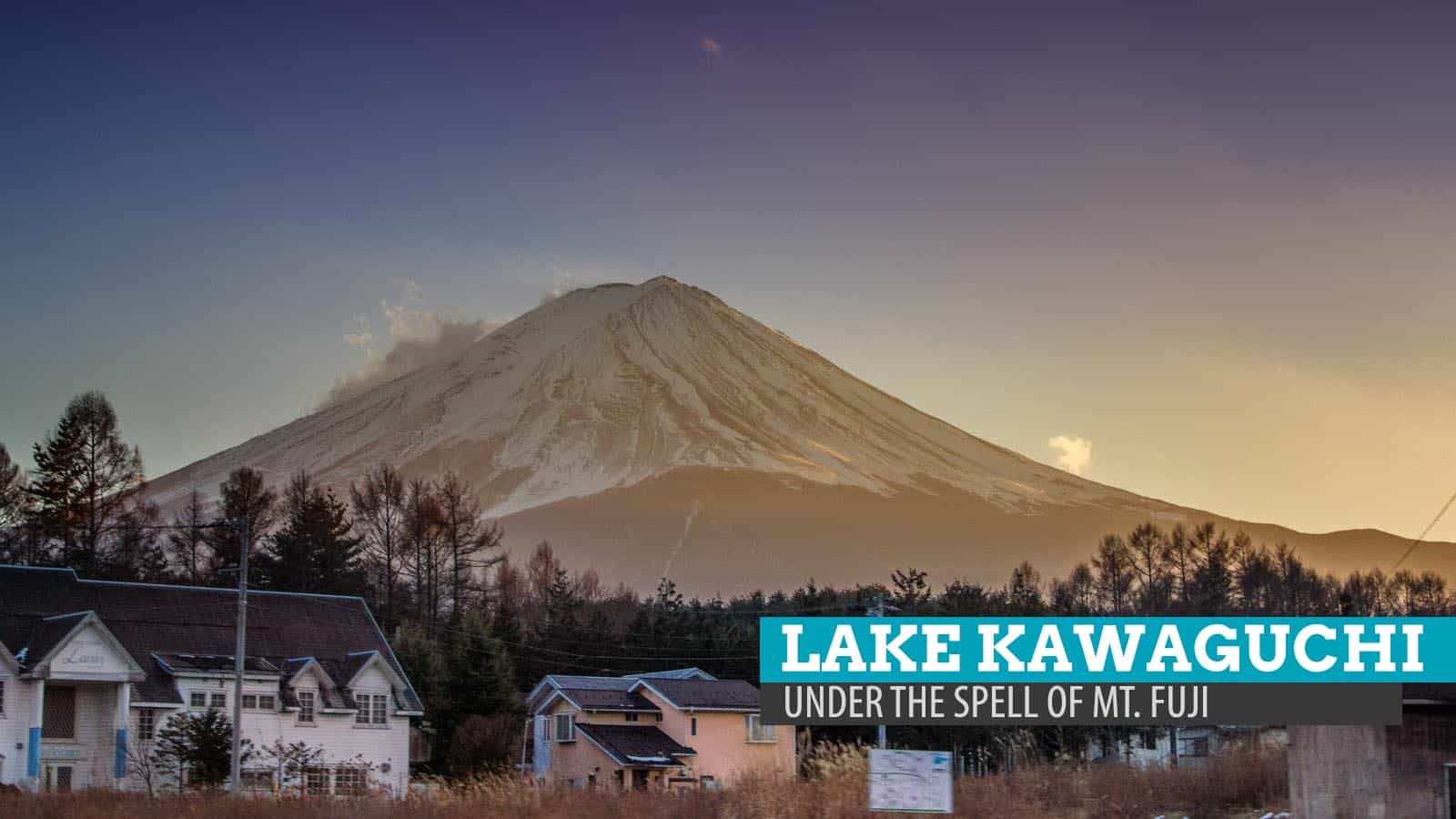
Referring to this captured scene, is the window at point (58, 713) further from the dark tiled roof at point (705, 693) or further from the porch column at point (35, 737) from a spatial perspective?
the dark tiled roof at point (705, 693)

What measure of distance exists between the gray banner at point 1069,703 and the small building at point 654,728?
140 feet

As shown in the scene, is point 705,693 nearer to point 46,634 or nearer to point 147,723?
point 147,723

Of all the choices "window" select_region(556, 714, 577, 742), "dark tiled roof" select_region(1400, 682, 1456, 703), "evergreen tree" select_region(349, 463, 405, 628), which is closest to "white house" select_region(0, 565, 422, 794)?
"window" select_region(556, 714, 577, 742)

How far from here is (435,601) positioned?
311ft

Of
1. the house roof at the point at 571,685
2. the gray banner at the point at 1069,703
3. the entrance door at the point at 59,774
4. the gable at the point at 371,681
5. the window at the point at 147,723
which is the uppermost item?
the gray banner at the point at 1069,703

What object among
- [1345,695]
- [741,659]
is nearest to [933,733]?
[741,659]

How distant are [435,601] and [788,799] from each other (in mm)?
77975

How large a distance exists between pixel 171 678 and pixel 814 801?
39.7m

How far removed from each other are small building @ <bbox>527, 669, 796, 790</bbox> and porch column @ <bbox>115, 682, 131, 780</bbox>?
16150mm

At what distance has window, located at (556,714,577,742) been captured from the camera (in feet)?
201

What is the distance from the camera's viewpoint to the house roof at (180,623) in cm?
5291

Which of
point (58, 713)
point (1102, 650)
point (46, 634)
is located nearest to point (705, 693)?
point (58, 713)

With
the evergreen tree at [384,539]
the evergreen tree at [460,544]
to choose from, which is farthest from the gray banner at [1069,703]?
the evergreen tree at [460,544]

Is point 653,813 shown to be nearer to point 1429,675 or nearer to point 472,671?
point 1429,675
